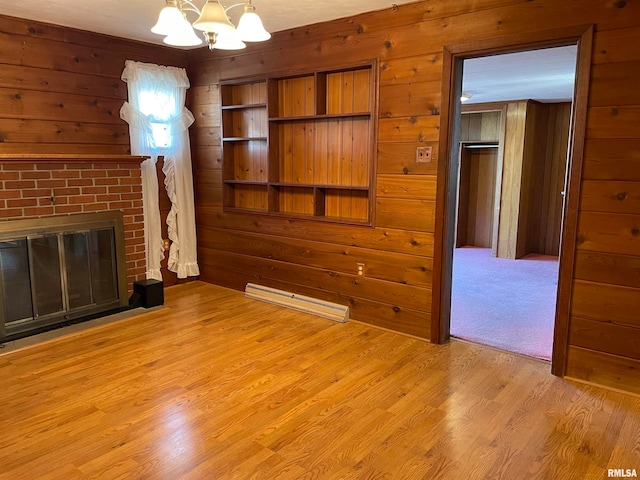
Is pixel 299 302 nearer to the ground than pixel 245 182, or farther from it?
nearer to the ground

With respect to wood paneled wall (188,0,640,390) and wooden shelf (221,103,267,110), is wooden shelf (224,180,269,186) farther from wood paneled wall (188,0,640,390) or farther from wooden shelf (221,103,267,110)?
wooden shelf (221,103,267,110)

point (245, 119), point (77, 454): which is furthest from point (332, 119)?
point (77, 454)

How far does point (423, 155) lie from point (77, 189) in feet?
8.92

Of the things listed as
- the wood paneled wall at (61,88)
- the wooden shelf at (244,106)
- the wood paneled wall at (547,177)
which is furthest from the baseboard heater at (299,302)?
the wood paneled wall at (547,177)

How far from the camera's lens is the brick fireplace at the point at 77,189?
3.43m

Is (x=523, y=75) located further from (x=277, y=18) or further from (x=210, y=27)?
(x=210, y=27)

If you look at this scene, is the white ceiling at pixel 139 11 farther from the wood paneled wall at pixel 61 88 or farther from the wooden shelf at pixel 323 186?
the wooden shelf at pixel 323 186

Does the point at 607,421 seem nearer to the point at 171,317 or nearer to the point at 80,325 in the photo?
the point at 171,317

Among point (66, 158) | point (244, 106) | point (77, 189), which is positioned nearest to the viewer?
point (66, 158)

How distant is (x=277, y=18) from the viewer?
12.0ft

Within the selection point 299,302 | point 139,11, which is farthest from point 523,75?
point 139,11

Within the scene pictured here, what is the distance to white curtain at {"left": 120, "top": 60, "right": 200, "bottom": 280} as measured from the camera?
14.3ft

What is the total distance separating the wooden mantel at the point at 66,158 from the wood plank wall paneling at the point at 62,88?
300 mm

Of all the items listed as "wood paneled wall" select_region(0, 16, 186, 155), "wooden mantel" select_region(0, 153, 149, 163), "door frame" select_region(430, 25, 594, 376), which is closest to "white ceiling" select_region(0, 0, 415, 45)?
Result: "wood paneled wall" select_region(0, 16, 186, 155)
